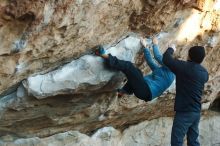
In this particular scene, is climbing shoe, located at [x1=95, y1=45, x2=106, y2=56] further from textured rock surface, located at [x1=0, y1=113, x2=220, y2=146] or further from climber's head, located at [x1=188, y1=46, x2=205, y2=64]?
textured rock surface, located at [x1=0, y1=113, x2=220, y2=146]

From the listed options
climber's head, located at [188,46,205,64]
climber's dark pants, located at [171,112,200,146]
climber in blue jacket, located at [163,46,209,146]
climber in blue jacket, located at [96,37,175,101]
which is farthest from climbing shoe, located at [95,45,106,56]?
climber's dark pants, located at [171,112,200,146]

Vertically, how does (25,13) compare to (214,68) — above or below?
above

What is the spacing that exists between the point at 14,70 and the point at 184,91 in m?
1.70

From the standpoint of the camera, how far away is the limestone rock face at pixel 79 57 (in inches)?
179

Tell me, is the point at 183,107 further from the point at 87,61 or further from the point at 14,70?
the point at 14,70

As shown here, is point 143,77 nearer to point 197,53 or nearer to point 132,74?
point 132,74

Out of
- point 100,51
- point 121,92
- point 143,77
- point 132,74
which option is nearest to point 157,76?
point 143,77

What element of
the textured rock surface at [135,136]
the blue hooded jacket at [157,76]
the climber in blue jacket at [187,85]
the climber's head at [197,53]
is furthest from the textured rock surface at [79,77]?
the textured rock surface at [135,136]

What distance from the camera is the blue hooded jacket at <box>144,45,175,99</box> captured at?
5.32 m

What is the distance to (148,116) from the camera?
7.03 metres

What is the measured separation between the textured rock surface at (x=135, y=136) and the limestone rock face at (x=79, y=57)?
0.01 meters

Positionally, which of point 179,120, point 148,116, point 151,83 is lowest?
point 148,116

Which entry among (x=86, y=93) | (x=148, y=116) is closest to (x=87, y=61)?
(x=86, y=93)

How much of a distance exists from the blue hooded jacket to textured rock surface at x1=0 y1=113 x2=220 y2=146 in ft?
4.54
